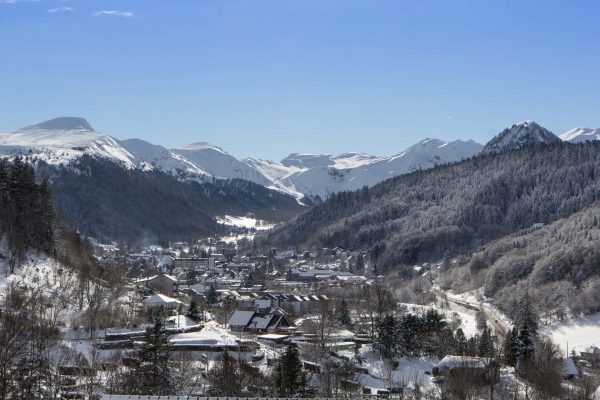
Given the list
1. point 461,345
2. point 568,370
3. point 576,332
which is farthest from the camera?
point 576,332

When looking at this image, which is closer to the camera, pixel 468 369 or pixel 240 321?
pixel 468 369

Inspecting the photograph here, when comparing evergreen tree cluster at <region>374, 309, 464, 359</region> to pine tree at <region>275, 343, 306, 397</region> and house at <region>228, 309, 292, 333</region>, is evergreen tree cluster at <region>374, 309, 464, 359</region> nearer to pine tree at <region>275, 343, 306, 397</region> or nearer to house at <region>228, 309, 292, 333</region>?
house at <region>228, 309, 292, 333</region>

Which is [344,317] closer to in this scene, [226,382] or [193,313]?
[193,313]

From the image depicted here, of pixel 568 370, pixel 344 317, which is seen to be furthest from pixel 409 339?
pixel 344 317

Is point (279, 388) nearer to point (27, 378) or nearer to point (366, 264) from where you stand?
point (27, 378)

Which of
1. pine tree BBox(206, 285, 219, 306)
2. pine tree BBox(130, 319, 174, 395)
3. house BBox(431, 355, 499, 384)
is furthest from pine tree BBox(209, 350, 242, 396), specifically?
pine tree BBox(206, 285, 219, 306)

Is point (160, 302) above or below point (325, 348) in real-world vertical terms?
above

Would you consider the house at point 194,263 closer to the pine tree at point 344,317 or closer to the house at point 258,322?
the pine tree at point 344,317

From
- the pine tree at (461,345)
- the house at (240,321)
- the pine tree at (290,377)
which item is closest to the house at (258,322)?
the house at (240,321)
